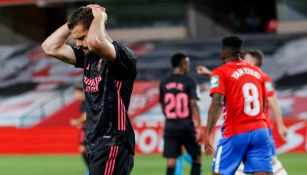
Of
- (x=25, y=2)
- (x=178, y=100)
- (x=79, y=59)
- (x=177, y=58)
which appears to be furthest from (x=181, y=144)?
(x=25, y=2)

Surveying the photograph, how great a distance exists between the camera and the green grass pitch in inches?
646

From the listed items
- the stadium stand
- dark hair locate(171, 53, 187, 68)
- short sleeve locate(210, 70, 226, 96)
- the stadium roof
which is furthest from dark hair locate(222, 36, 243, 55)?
the stadium roof

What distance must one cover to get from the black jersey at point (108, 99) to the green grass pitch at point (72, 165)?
879 centimetres

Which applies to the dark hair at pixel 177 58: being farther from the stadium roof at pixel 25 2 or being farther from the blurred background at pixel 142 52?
the stadium roof at pixel 25 2

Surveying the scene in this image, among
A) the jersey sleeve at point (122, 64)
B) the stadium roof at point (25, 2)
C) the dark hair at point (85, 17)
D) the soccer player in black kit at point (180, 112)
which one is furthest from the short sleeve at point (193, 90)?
the stadium roof at point (25, 2)

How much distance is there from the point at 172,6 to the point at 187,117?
2079 cm

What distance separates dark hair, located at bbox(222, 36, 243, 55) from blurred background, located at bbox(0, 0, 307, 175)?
46.5 feet

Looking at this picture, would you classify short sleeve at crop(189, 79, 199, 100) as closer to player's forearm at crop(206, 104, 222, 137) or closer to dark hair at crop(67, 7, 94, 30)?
player's forearm at crop(206, 104, 222, 137)

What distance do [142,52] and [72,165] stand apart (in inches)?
541

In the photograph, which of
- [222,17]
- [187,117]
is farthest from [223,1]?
[187,117]

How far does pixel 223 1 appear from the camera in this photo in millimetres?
33594

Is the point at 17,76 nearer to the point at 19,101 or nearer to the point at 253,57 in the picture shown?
the point at 19,101

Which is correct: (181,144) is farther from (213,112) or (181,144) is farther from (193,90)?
(213,112)

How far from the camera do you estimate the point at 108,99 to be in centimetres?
680
